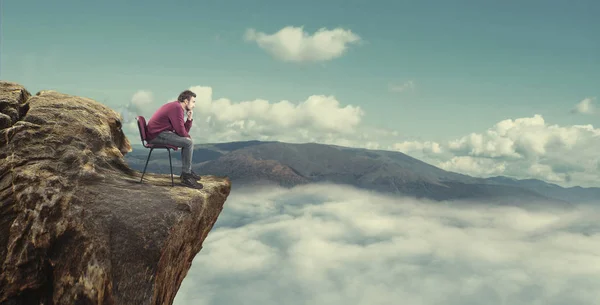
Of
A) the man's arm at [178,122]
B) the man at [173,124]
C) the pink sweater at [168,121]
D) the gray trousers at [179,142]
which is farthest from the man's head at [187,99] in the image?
the gray trousers at [179,142]

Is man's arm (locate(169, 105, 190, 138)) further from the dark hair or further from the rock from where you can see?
the rock

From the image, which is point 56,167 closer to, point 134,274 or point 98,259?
point 98,259

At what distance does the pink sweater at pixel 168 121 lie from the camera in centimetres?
1424

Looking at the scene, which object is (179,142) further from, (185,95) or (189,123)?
(185,95)

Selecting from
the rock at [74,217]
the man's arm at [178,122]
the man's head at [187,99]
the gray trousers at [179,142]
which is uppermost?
the man's head at [187,99]

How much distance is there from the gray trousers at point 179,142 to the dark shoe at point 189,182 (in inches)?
10.4

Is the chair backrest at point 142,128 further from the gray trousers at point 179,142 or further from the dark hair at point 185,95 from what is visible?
the dark hair at point 185,95

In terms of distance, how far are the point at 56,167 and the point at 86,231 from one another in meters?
2.53

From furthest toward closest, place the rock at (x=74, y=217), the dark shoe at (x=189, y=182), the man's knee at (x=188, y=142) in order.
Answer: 1. the dark shoe at (x=189, y=182)
2. the man's knee at (x=188, y=142)
3. the rock at (x=74, y=217)

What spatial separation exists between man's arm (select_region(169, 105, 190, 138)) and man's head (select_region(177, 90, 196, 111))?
1.94 feet

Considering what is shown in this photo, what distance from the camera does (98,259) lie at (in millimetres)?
10375

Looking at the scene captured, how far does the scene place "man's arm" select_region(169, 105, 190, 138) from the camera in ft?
46.8

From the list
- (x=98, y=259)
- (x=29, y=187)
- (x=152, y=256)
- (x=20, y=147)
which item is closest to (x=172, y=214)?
(x=152, y=256)

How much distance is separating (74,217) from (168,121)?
5.21m
